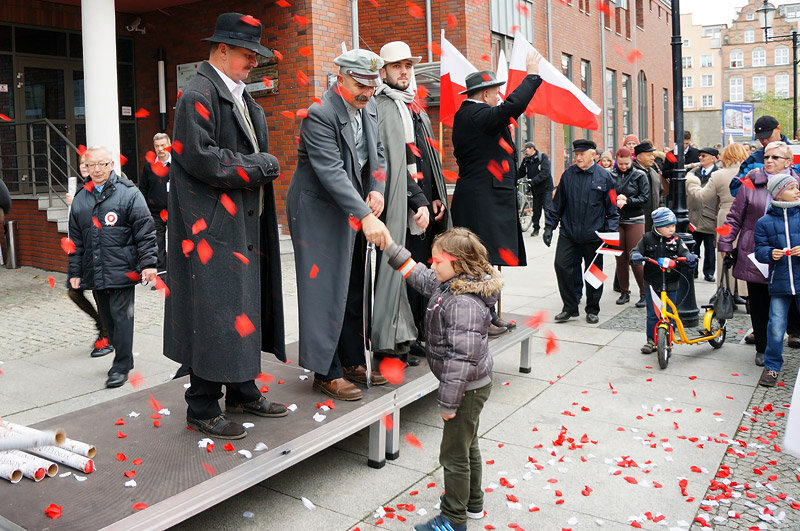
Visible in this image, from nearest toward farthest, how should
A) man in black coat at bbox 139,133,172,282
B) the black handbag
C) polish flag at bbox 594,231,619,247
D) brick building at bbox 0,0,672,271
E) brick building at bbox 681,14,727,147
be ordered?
the black handbag < polish flag at bbox 594,231,619,247 < man in black coat at bbox 139,133,172,282 < brick building at bbox 0,0,672,271 < brick building at bbox 681,14,727,147

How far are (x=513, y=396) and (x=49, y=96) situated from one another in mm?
12642

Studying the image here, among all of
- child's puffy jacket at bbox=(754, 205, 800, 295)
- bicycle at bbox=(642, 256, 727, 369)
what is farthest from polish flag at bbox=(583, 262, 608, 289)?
child's puffy jacket at bbox=(754, 205, 800, 295)

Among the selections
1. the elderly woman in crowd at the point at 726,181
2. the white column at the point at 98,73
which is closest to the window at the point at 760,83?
the elderly woman in crowd at the point at 726,181

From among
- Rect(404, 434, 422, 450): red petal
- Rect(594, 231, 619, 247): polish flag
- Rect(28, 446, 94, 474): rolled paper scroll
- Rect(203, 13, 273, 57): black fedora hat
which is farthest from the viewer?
Rect(594, 231, 619, 247): polish flag

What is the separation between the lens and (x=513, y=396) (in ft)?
19.6

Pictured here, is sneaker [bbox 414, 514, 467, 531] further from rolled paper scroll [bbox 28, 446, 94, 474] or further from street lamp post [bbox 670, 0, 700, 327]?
street lamp post [bbox 670, 0, 700, 327]

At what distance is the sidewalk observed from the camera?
3.93 m

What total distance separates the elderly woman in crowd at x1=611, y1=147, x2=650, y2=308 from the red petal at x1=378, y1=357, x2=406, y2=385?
18.3 feet

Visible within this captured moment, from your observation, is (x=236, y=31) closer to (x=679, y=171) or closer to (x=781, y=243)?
(x=781, y=243)

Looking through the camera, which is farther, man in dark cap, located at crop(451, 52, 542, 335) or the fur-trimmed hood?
man in dark cap, located at crop(451, 52, 542, 335)

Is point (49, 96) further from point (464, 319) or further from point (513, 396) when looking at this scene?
point (464, 319)

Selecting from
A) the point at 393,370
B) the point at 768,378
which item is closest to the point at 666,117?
the point at 768,378

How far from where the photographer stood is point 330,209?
14.6ft

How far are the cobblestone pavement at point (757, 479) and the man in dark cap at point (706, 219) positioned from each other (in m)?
5.07
